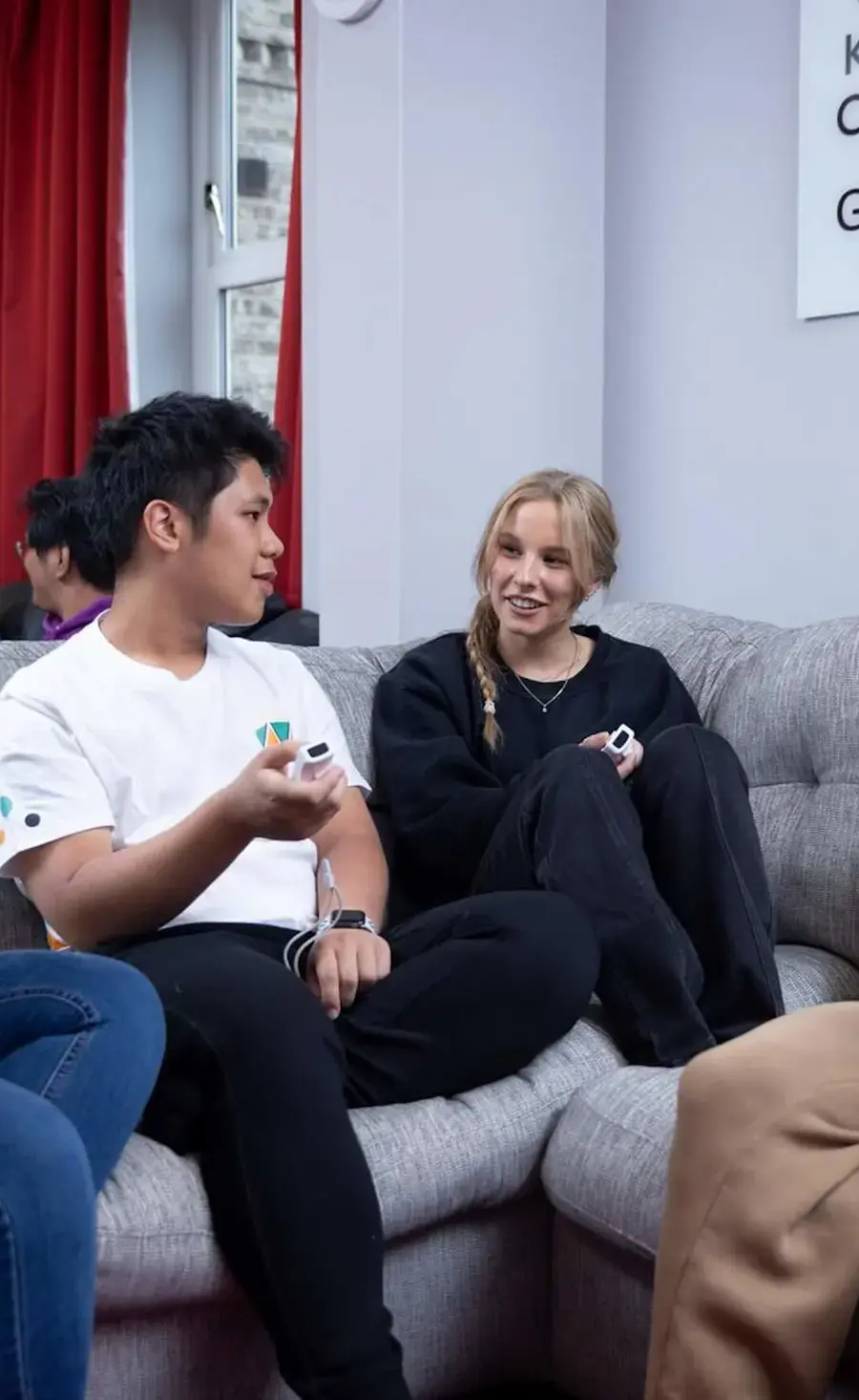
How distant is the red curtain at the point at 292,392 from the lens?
337 cm

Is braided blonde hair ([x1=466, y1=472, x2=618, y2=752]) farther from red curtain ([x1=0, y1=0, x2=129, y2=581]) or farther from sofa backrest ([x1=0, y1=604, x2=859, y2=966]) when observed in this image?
red curtain ([x1=0, y1=0, x2=129, y2=581])

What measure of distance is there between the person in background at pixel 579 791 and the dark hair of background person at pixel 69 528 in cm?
46

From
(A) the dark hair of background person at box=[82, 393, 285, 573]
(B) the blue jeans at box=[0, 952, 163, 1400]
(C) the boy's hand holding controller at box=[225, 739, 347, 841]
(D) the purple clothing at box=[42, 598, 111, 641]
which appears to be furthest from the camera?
(D) the purple clothing at box=[42, 598, 111, 641]

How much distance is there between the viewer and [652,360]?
116 inches

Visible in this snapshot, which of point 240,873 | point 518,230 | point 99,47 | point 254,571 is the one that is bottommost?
point 240,873

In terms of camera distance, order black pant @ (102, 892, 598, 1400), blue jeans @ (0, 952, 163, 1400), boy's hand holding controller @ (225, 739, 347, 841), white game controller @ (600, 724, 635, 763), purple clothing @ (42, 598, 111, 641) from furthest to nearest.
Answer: purple clothing @ (42, 598, 111, 641), white game controller @ (600, 724, 635, 763), boy's hand holding controller @ (225, 739, 347, 841), black pant @ (102, 892, 598, 1400), blue jeans @ (0, 952, 163, 1400)

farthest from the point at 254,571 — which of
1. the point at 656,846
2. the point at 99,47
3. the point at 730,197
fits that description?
the point at 99,47

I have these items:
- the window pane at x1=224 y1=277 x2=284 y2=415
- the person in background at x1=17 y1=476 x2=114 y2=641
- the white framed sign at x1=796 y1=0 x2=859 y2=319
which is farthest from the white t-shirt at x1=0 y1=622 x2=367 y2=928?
the window pane at x1=224 y1=277 x2=284 y2=415

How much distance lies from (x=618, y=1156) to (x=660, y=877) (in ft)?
1.48

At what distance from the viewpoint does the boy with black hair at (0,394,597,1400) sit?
4.51ft

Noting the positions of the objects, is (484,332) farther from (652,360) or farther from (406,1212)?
(406,1212)

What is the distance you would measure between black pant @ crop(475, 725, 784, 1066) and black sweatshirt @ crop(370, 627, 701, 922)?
0.35 ft

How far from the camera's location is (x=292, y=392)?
3395mm

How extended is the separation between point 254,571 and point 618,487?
Result: 50.7 inches
